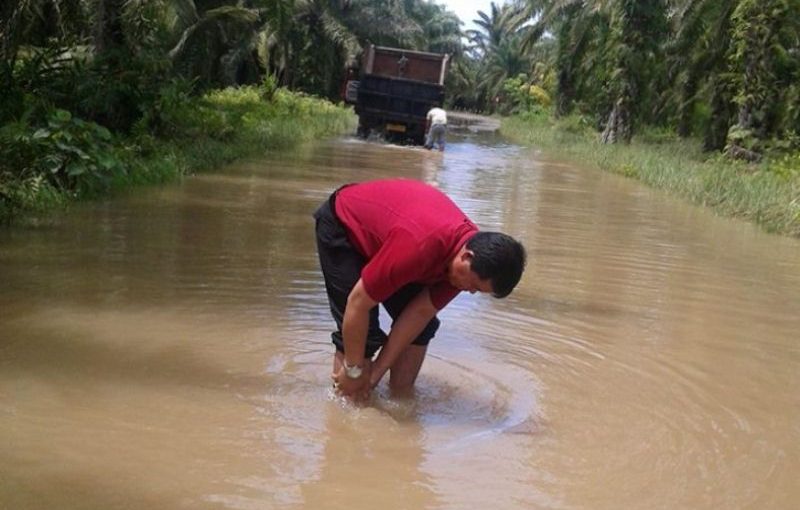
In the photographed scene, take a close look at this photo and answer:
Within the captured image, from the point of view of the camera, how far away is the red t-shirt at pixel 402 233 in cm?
366

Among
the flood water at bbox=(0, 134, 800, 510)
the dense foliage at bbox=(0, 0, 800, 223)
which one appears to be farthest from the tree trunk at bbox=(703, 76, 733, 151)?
the flood water at bbox=(0, 134, 800, 510)

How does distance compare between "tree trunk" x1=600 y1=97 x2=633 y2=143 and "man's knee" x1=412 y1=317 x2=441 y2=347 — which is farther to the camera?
"tree trunk" x1=600 y1=97 x2=633 y2=143

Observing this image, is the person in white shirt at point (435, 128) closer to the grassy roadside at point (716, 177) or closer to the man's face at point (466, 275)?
the grassy roadside at point (716, 177)

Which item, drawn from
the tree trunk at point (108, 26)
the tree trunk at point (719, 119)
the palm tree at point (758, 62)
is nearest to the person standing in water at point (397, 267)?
the tree trunk at point (108, 26)

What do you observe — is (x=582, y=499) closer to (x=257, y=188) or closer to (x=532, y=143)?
(x=257, y=188)

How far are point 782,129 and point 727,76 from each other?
161 centimetres

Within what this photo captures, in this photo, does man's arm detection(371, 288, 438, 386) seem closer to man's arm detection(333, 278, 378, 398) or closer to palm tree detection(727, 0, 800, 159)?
man's arm detection(333, 278, 378, 398)

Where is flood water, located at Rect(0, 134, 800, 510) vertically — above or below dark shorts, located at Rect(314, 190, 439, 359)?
below

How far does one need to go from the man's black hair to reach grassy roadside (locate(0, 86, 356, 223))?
5474mm

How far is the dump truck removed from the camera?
23.2m

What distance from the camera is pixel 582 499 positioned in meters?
3.59

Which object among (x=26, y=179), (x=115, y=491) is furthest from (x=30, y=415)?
(x=26, y=179)

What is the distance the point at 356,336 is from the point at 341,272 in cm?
31

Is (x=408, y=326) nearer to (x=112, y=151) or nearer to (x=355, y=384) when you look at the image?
(x=355, y=384)
